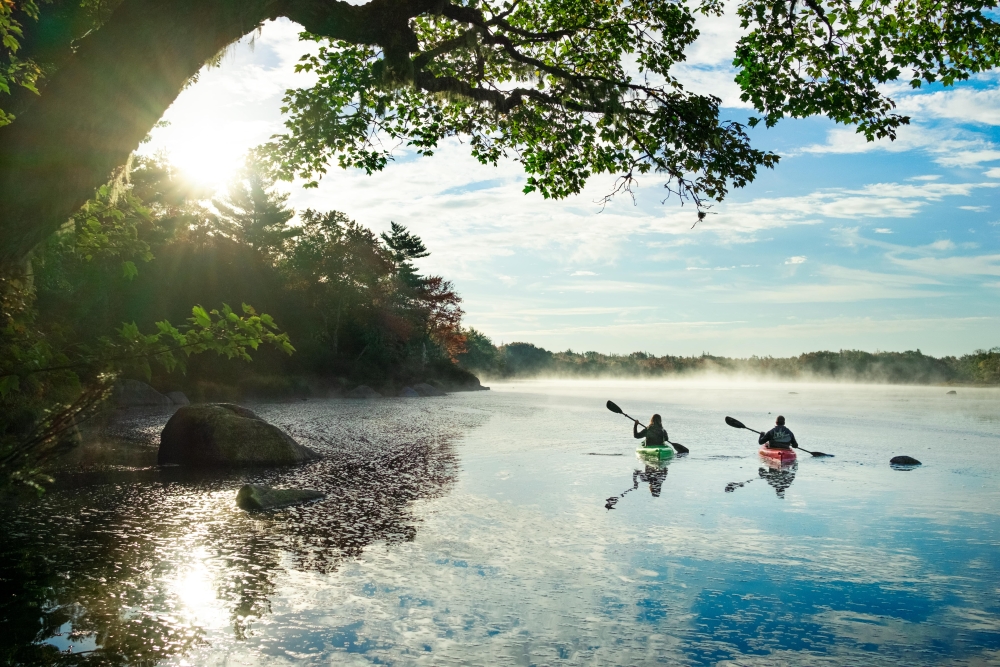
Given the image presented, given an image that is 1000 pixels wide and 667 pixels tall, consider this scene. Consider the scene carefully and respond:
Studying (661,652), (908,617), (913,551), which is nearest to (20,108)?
(661,652)

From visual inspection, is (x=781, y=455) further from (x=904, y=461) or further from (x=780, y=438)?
(x=904, y=461)

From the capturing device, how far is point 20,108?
18.5 feet

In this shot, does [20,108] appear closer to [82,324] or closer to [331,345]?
[82,324]

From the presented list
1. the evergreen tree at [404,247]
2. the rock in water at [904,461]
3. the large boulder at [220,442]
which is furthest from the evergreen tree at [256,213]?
the rock in water at [904,461]

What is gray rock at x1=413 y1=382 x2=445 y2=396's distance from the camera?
2311 inches

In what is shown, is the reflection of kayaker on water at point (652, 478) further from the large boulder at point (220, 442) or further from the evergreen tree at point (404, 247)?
the evergreen tree at point (404, 247)

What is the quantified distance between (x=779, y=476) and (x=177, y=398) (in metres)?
27.4

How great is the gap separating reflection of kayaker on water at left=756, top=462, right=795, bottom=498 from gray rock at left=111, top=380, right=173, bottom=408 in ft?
85.4

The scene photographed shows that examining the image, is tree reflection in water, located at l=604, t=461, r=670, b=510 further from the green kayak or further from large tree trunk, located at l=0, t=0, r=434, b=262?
large tree trunk, located at l=0, t=0, r=434, b=262

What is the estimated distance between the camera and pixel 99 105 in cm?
515

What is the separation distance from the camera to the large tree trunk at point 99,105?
4.88 meters

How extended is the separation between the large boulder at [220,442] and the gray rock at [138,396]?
15.2m

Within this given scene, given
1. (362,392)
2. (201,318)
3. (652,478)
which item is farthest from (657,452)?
(362,392)

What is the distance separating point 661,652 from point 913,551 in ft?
19.2
